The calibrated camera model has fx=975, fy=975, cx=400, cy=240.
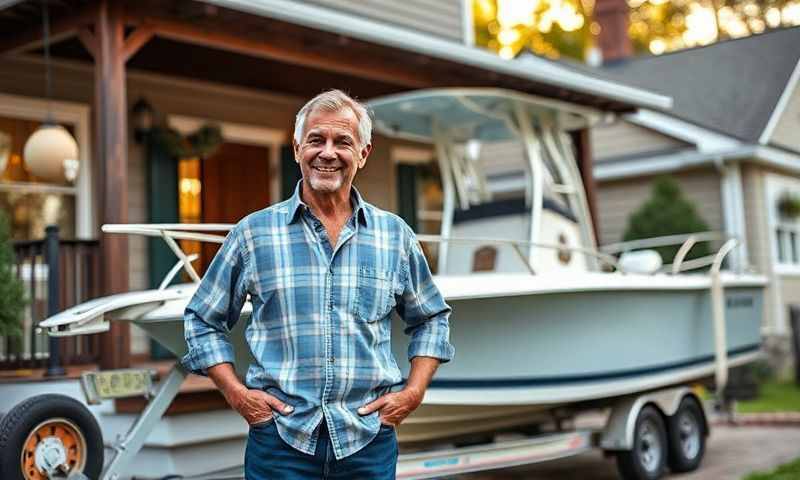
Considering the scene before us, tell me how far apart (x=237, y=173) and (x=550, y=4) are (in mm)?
18471

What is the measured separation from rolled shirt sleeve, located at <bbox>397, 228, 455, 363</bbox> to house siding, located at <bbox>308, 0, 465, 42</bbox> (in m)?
6.53

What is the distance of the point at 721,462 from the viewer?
25.6 ft

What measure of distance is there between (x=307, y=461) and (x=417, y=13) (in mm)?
8228

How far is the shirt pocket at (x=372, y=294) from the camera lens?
9.18ft

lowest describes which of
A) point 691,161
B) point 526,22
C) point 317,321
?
point 317,321

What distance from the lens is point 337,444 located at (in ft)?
8.82

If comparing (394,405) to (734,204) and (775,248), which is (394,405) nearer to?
(734,204)

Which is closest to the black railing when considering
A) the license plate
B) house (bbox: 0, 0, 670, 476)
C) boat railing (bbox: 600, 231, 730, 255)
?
house (bbox: 0, 0, 670, 476)

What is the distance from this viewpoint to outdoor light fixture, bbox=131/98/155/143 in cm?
828

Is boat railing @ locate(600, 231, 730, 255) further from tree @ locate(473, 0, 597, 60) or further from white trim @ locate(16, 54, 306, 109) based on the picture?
tree @ locate(473, 0, 597, 60)

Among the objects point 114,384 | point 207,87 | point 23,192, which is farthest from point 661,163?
point 114,384

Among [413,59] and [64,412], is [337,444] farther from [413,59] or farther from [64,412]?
[413,59]

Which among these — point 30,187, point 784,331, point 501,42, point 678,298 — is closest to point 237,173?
point 30,187

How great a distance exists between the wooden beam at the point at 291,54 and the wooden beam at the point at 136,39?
0.18ft
